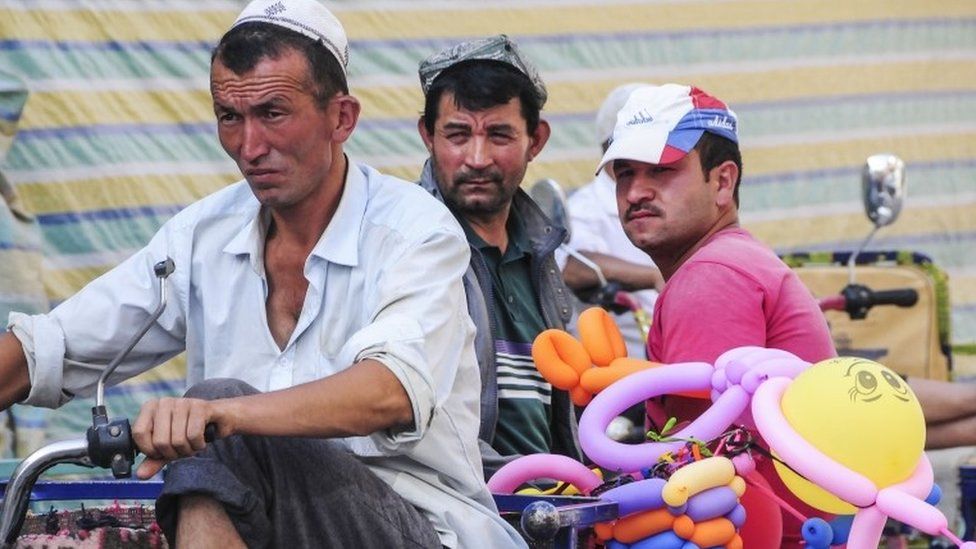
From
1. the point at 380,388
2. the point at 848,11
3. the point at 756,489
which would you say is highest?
the point at 848,11

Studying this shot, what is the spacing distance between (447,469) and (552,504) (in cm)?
28

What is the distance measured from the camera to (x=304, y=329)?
3.49m

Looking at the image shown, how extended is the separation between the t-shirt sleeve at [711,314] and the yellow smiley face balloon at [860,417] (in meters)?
0.42

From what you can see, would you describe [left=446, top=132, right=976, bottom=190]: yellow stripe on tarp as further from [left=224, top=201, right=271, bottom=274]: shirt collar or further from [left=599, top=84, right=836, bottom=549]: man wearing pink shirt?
[left=224, top=201, right=271, bottom=274]: shirt collar

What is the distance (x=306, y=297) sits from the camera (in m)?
3.54

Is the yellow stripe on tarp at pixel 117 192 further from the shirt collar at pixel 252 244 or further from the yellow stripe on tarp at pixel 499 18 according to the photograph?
the shirt collar at pixel 252 244

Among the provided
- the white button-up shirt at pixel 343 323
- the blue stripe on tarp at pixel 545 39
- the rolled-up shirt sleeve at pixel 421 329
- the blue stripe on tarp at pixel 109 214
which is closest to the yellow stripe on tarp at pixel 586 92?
the blue stripe on tarp at pixel 545 39

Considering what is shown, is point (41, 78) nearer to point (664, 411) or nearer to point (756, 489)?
point (664, 411)

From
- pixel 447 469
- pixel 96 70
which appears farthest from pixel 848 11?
pixel 447 469

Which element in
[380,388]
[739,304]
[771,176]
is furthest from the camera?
[771,176]

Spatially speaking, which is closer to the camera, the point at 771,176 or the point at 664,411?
the point at 664,411

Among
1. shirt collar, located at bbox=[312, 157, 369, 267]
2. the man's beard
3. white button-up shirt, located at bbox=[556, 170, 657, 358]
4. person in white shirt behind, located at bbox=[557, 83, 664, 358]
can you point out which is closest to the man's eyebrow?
the man's beard

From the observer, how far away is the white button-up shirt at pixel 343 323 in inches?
129

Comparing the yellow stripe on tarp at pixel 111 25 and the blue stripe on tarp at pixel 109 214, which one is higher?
the yellow stripe on tarp at pixel 111 25
